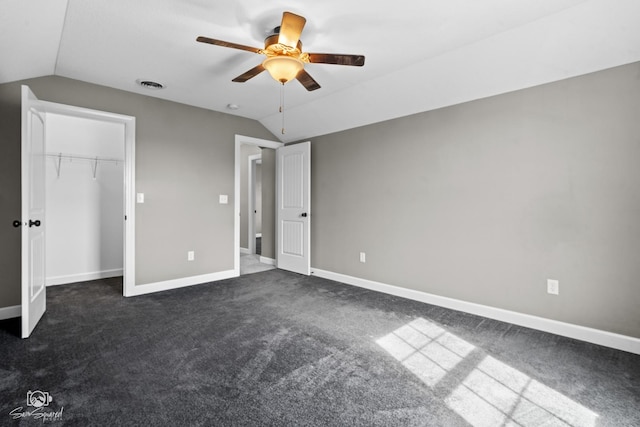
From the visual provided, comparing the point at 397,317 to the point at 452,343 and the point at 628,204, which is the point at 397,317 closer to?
the point at 452,343

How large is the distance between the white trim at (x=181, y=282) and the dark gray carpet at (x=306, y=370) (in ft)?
1.65

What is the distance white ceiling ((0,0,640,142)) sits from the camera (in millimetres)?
2094

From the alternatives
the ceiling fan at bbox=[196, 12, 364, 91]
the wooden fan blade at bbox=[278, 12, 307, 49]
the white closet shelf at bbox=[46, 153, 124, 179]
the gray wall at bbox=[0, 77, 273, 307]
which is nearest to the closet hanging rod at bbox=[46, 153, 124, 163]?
the white closet shelf at bbox=[46, 153, 124, 179]

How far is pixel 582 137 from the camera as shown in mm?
2506

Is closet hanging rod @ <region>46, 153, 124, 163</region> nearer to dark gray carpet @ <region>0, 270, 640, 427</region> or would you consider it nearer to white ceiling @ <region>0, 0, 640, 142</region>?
white ceiling @ <region>0, 0, 640, 142</region>

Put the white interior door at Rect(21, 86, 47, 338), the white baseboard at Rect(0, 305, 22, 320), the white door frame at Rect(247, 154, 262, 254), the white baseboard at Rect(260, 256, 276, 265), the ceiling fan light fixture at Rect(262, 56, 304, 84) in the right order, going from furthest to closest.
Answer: the white door frame at Rect(247, 154, 262, 254) < the white baseboard at Rect(260, 256, 276, 265) < the white baseboard at Rect(0, 305, 22, 320) < the white interior door at Rect(21, 86, 47, 338) < the ceiling fan light fixture at Rect(262, 56, 304, 84)

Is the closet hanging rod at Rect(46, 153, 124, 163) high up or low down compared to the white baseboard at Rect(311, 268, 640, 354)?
up

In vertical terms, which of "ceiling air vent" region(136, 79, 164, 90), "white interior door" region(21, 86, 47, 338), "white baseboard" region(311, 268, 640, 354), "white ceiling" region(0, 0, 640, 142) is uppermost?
"ceiling air vent" region(136, 79, 164, 90)

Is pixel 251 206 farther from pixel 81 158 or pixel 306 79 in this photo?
pixel 306 79

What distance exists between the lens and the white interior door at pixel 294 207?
4719 millimetres

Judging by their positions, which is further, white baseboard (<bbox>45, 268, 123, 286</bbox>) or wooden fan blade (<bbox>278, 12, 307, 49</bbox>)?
white baseboard (<bbox>45, 268, 123, 286</bbox>)

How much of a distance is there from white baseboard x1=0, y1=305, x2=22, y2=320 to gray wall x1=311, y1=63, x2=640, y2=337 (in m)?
3.73

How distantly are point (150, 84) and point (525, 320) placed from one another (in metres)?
4.54

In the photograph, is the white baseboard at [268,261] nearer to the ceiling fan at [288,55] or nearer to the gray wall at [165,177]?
the gray wall at [165,177]
